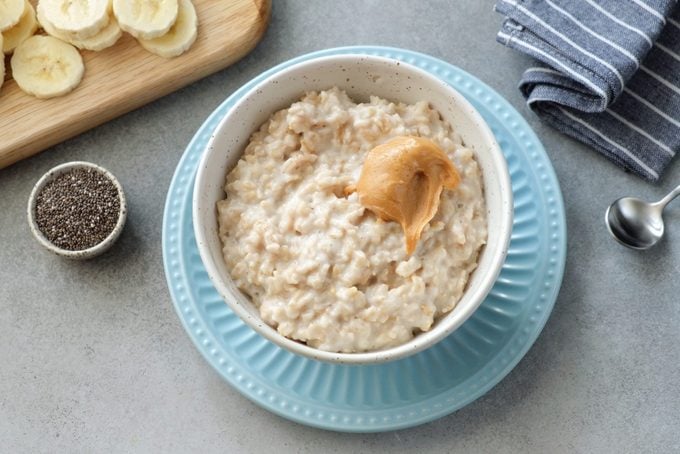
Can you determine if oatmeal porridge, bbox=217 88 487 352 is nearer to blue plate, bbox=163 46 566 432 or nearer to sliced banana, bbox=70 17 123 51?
blue plate, bbox=163 46 566 432

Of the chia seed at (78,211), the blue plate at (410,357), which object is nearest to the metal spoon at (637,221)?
the blue plate at (410,357)

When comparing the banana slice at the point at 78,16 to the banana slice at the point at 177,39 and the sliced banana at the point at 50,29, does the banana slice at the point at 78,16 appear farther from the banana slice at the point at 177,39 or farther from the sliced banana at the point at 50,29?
the banana slice at the point at 177,39

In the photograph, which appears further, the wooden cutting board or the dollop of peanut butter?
the wooden cutting board

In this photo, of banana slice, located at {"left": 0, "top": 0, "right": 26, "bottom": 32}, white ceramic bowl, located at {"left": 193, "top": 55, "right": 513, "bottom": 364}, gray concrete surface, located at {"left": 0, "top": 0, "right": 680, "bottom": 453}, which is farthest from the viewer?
banana slice, located at {"left": 0, "top": 0, "right": 26, "bottom": 32}

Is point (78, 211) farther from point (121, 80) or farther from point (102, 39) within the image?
point (102, 39)

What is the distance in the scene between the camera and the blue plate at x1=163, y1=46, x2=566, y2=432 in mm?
2662

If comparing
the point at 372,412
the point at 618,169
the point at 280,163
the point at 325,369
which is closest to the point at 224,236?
the point at 280,163

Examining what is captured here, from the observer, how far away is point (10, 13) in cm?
304

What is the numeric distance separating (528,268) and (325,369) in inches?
29.9

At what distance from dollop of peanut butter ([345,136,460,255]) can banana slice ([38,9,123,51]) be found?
4.38ft

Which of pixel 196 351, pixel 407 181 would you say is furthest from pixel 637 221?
pixel 196 351

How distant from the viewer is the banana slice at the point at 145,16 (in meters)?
3.05

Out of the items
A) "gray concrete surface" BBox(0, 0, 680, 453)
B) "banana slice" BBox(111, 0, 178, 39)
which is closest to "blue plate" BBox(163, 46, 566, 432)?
"gray concrete surface" BBox(0, 0, 680, 453)

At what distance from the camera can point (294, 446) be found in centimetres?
286
